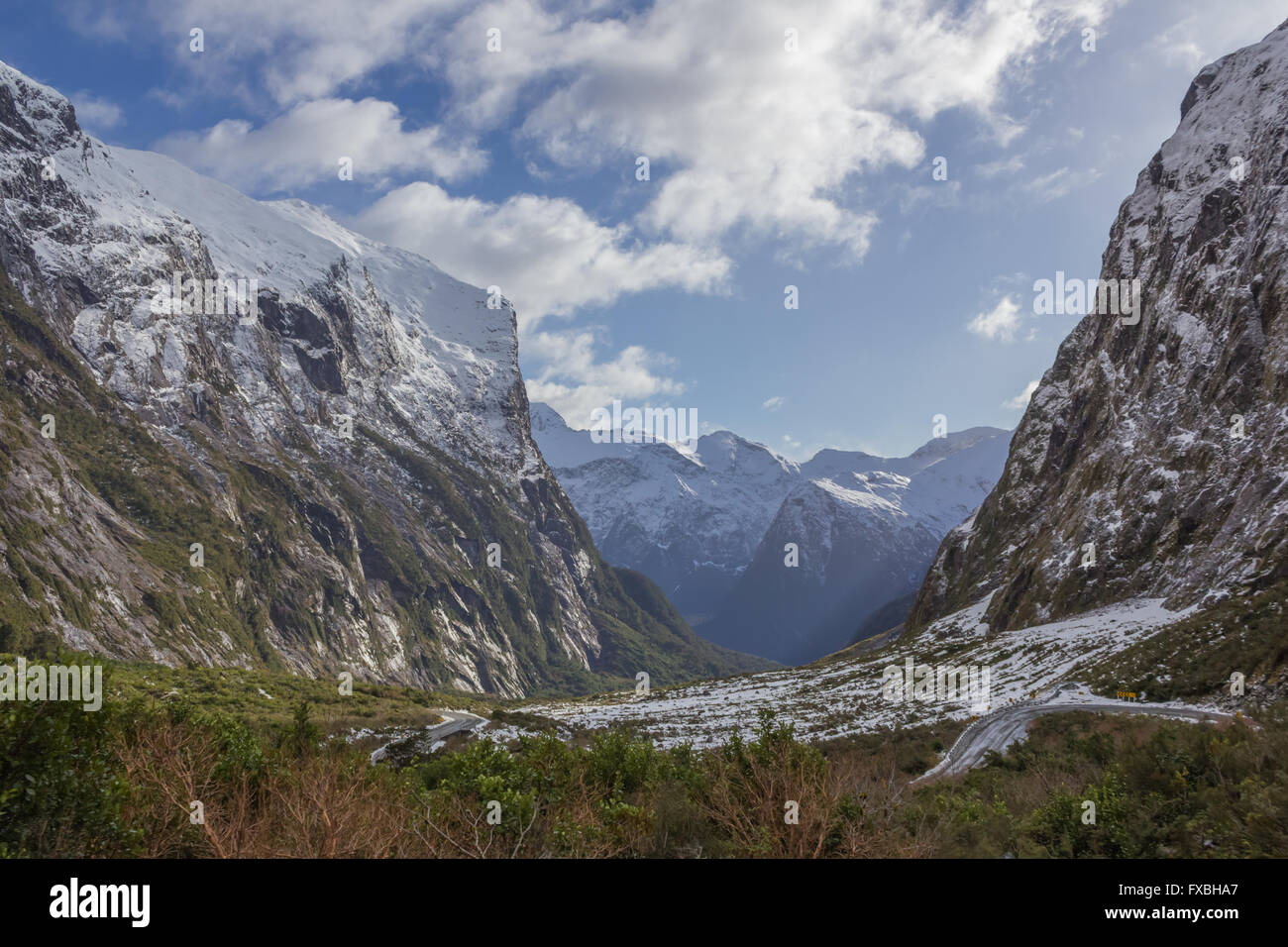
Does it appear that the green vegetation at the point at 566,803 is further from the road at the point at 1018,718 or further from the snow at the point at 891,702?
the snow at the point at 891,702

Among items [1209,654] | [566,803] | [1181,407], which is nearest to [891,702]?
[1209,654]

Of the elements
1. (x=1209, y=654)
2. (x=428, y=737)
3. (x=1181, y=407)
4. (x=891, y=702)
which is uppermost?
(x=1181, y=407)

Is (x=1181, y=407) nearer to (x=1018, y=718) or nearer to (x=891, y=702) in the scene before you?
(x=891, y=702)

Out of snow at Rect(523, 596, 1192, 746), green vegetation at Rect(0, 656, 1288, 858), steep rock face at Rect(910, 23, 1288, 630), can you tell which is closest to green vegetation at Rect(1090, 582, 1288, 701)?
snow at Rect(523, 596, 1192, 746)

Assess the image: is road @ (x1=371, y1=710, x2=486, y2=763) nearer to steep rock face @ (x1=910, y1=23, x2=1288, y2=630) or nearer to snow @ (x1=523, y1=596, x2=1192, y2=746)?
snow @ (x1=523, y1=596, x2=1192, y2=746)
